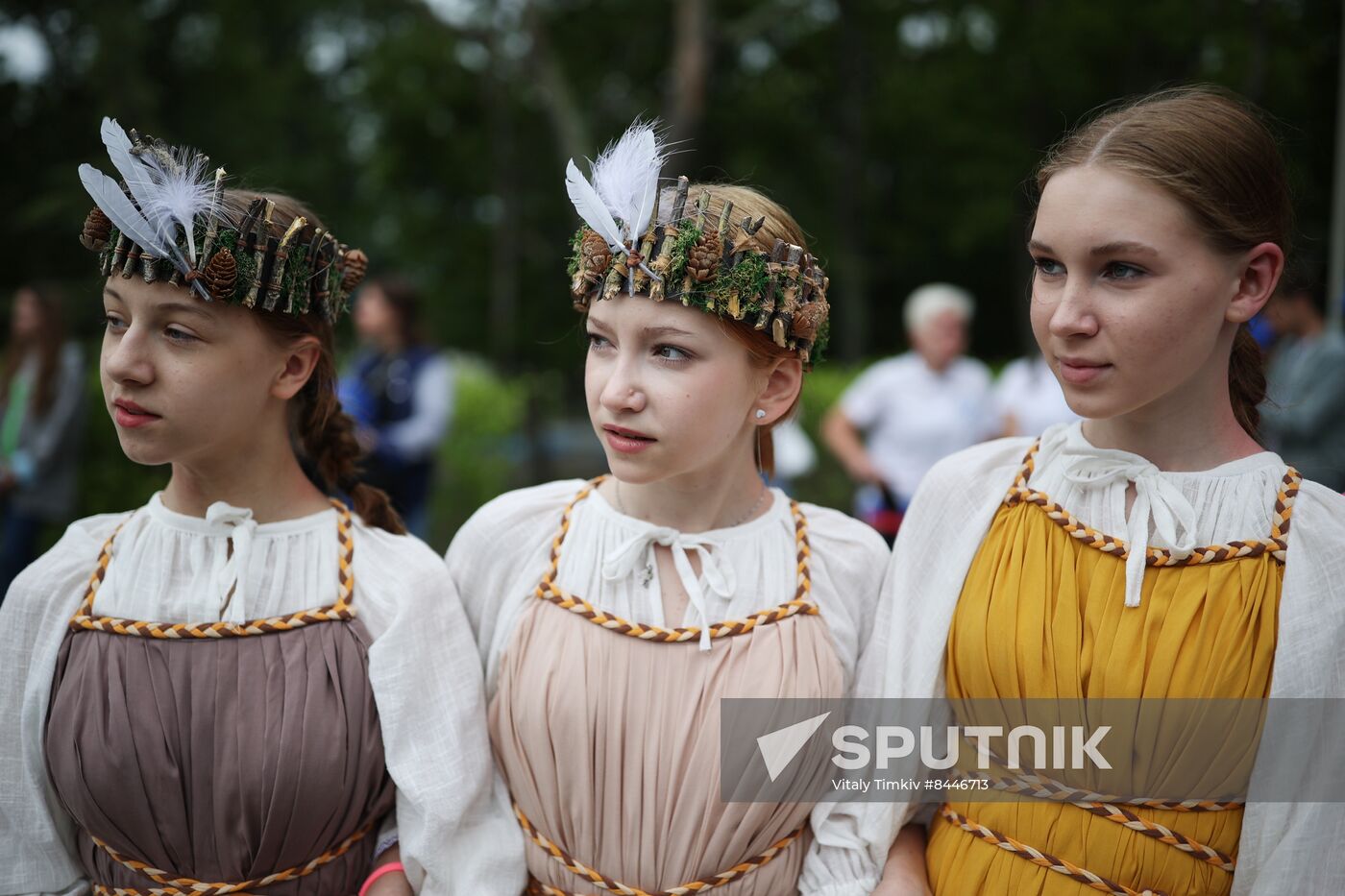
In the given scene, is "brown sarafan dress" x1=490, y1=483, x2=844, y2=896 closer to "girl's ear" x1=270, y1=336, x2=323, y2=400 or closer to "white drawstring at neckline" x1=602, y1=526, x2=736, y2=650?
"white drawstring at neckline" x1=602, y1=526, x2=736, y2=650

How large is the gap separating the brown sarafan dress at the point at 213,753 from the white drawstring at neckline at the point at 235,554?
0.19 ft

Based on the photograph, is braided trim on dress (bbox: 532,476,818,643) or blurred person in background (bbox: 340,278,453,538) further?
blurred person in background (bbox: 340,278,453,538)

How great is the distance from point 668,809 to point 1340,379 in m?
4.59

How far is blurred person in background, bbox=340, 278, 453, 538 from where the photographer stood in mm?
6195

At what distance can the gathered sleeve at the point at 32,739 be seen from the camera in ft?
7.11

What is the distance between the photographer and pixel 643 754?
7.17 feet

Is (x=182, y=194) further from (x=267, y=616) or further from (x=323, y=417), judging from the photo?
(x=267, y=616)

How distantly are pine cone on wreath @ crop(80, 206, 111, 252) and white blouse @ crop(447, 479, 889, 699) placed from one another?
914 mm

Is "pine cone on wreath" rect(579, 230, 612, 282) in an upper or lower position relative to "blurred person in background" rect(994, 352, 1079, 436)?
lower

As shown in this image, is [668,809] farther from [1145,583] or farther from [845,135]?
[845,135]

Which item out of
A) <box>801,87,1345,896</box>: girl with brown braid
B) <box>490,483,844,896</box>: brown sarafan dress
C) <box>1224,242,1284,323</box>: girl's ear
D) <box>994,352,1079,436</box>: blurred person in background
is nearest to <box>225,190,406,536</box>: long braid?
<box>490,483,844,896</box>: brown sarafan dress

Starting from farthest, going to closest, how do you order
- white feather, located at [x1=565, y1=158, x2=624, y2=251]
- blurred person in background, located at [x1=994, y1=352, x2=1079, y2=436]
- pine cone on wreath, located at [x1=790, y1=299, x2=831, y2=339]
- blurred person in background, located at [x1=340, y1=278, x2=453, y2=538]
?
blurred person in background, located at [x1=340, y1=278, x2=453, y2=538] < blurred person in background, located at [x1=994, y1=352, x2=1079, y2=436] < pine cone on wreath, located at [x1=790, y1=299, x2=831, y2=339] < white feather, located at [x1=565, y1=158, x2=624, y2=251]

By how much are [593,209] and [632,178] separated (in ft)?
0.33

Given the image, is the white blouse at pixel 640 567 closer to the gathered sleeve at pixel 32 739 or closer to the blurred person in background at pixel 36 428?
the gathered sleeve at pixel 32 739
